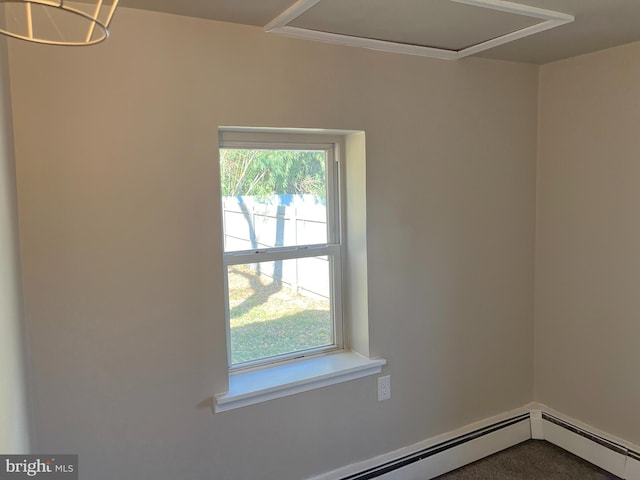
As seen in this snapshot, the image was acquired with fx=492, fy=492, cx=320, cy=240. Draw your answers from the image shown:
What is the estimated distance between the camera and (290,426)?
2129 mm

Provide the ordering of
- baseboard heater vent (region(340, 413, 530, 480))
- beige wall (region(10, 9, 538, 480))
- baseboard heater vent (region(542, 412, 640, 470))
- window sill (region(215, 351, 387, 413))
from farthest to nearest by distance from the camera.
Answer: baseboard heater vent (region(542, 412, 640, 470)) < baseboard heater vent (region(340, 413, 530, 480)) < window sill (region(215, 351, 387, 413)) < beige wall (region(10, 9, 538, 480))

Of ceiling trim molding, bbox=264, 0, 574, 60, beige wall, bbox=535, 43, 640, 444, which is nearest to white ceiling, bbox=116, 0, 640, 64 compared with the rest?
ceiling trim molding, bbox=264, 0, 574, 60

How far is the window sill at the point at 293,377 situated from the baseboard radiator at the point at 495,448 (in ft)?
1.48

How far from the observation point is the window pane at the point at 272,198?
6.82 feet

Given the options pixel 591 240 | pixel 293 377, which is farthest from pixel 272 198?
pixel 591 240

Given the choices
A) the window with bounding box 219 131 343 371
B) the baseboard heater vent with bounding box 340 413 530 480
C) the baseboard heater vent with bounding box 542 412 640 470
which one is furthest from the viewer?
the baseboard heater vent with bounding box 542 412 640 470

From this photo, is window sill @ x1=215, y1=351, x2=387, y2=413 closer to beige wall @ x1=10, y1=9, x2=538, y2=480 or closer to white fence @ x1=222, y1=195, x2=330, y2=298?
beige wall @ x1=10, y1=9, x2=538, y2=480

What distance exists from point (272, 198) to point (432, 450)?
59.3 inches

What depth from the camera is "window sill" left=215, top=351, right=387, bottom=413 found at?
6.52 feet

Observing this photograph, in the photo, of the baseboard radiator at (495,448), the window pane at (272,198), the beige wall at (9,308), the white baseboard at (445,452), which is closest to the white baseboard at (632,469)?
the baseboard radiator at (495,448)

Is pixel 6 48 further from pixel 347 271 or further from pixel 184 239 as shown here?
pixel 347 271

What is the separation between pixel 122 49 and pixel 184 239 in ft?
2.26

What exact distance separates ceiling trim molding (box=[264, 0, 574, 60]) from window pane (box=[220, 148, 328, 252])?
0.49 metres

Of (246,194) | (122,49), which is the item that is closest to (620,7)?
(246,194)
